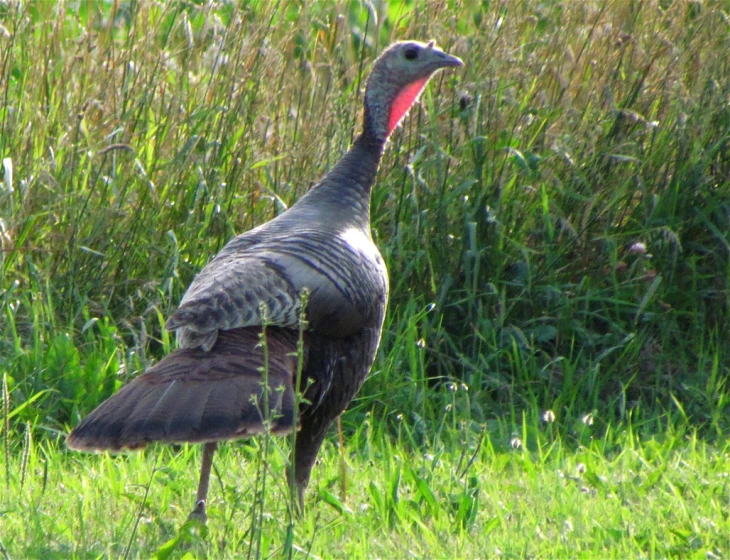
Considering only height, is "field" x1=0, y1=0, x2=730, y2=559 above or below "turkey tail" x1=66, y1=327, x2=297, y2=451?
below

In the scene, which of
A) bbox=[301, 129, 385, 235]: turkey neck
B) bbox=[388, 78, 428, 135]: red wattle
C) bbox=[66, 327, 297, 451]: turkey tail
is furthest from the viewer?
bbox=[388, 78, 428, 135]: red wattle

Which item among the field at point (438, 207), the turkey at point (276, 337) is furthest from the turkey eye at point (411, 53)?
the field at point (438, 207)

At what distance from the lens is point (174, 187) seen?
193 inches

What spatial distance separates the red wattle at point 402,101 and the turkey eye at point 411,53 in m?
0.09

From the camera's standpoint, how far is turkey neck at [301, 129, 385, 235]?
3.97 m

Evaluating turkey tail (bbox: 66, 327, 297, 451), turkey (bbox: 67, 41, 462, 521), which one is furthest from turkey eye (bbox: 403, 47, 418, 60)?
turkey tail (bbox: 66, 327, 297, 451)

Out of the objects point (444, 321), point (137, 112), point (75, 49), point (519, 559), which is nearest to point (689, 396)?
point (444, 321)

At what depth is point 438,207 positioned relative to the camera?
4.87 meters

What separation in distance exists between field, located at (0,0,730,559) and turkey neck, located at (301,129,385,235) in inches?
24.0

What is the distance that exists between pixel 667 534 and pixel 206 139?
8.81 feet

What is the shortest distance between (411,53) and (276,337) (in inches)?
63.0

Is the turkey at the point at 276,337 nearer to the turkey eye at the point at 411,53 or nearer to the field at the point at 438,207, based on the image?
the turkey eye at the point at 411,53

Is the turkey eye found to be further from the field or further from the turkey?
the field

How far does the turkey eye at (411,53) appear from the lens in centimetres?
440
